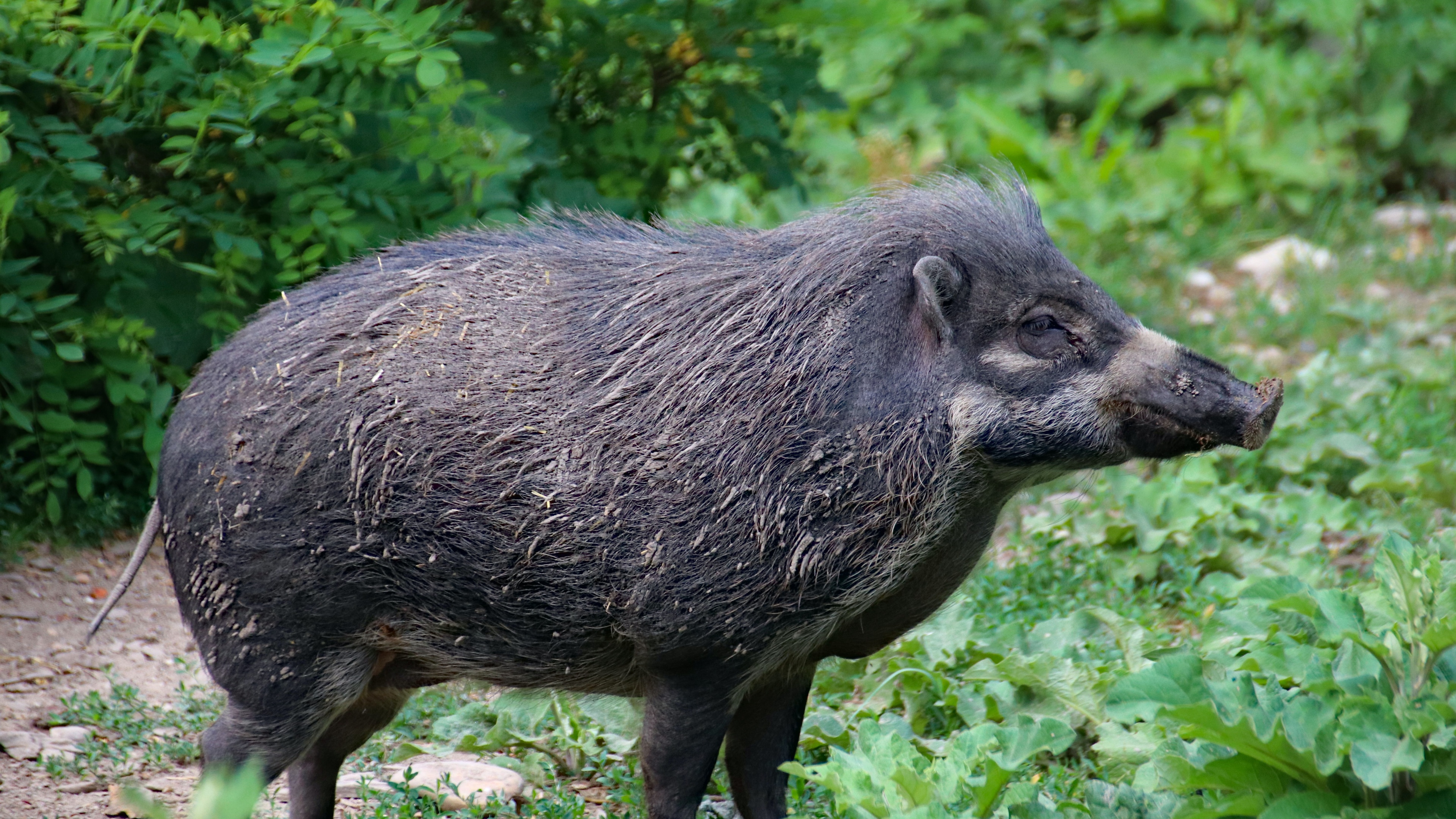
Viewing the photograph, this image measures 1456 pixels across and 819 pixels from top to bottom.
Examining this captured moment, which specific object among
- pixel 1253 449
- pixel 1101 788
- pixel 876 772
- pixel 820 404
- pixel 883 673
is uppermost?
pixel 820 404

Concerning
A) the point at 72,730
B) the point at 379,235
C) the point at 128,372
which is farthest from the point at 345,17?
the point at 72,730

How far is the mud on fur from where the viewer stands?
3.16m

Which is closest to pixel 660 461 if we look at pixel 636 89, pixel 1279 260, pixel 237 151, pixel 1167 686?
pixel 1167 686

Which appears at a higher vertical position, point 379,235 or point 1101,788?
point 379,235

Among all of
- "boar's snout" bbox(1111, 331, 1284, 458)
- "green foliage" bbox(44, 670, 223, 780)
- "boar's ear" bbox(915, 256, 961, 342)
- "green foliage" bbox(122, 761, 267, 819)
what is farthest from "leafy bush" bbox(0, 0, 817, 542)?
"green foliage" bbox(122, 761, 267, 819)

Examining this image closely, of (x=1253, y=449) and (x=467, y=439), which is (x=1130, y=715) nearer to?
(x=1253, y=449)

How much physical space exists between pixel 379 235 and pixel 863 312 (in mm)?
2302

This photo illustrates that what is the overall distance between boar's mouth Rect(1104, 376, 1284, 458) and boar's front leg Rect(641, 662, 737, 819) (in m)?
1.13

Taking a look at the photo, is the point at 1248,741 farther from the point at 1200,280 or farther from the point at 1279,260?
the point at 1279,260

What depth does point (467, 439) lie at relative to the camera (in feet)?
10.6

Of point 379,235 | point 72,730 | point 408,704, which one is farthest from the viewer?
point 379,235

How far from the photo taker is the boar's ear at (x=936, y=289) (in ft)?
10.6

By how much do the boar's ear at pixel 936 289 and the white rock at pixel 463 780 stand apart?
1.84 metres

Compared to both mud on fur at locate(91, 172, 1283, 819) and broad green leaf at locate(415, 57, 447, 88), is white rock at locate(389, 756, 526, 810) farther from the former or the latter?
broad green leaf at locate(415, 57, 447, 88)
